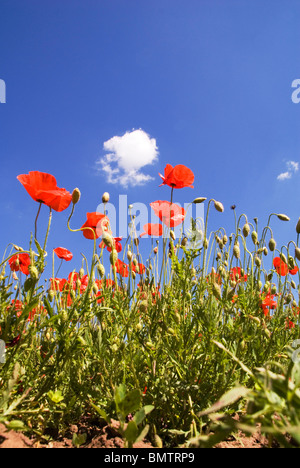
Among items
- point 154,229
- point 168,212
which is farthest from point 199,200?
point 154,229

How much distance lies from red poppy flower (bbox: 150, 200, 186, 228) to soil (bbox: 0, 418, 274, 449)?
3.89 feet

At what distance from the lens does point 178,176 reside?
2.19 m

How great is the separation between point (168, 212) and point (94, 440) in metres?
1.32

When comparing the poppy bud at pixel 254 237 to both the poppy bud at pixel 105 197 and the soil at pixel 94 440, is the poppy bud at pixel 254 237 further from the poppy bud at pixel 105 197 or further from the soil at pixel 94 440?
the soil at pixel 94 440

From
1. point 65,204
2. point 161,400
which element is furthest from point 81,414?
point 65,204

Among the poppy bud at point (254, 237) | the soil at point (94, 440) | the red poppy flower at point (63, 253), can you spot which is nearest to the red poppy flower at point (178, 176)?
the poppy bud at point (254, 237)

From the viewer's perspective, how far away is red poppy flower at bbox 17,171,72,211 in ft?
5.38

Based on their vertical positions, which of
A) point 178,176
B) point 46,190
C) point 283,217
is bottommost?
point 46,190

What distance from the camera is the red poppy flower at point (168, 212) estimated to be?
2.17 meters

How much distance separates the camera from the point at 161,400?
1.48 m

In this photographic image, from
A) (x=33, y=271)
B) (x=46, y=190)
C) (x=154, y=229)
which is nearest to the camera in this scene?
(x=33, y=271)

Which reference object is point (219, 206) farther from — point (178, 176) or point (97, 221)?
point (97, 221)
